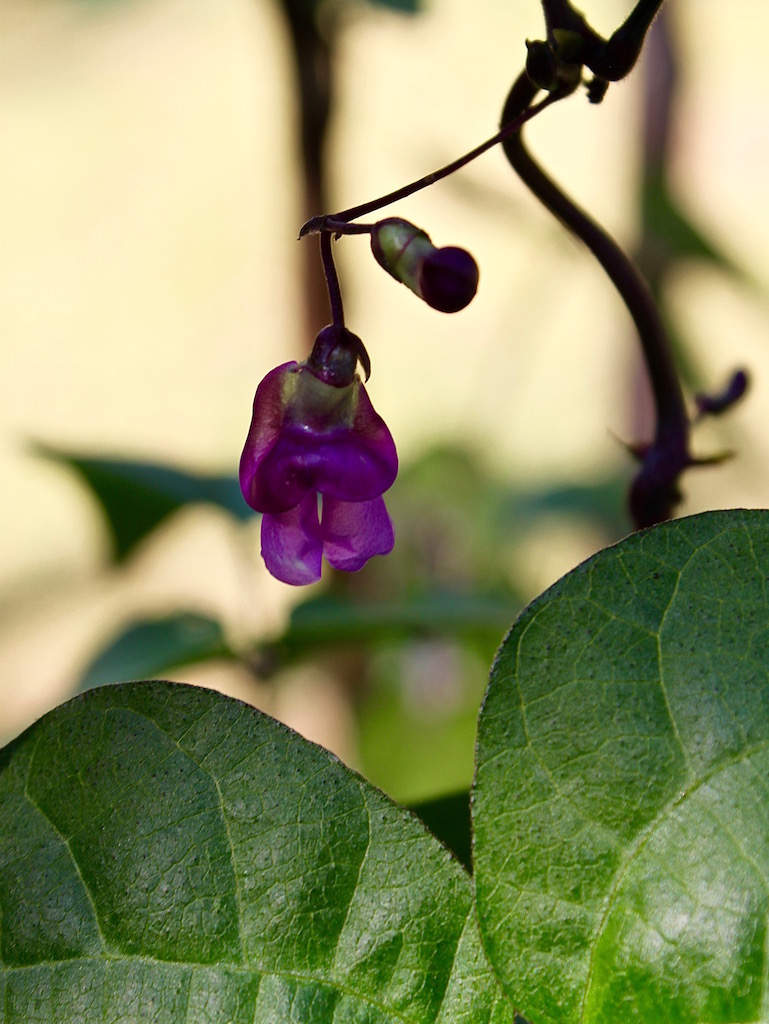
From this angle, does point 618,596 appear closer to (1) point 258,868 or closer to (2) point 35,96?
(1) point 258,868

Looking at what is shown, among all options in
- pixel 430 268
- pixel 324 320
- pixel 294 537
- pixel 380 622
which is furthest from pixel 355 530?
pixel 324 320

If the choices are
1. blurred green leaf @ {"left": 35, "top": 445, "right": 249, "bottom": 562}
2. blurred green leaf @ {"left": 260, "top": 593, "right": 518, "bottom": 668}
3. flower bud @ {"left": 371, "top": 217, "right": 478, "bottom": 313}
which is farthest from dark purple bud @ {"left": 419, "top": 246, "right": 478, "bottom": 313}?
blurred green leaf @ {"left": 35, "top": 445, "right": 249, "bottom": 562}

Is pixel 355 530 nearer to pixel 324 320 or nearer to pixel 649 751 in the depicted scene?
pixel 649 751

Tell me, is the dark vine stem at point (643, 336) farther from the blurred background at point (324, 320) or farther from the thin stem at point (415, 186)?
the blurred background at point (324, 320)

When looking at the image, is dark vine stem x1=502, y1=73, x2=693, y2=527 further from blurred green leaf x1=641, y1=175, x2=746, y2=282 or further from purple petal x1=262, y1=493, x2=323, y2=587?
blurred green leaf x1=641, y1=175, x2=746, y2=282

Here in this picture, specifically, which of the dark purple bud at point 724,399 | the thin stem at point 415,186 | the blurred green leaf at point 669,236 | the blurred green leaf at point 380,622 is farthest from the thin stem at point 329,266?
the blurred green leaf at point 669,236

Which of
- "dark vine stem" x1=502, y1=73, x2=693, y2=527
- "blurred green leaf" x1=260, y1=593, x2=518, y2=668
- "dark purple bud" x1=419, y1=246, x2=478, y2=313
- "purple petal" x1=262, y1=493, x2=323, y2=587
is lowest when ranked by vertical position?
"purple petal" x1=262, y1=493, x2=323, y2=587
